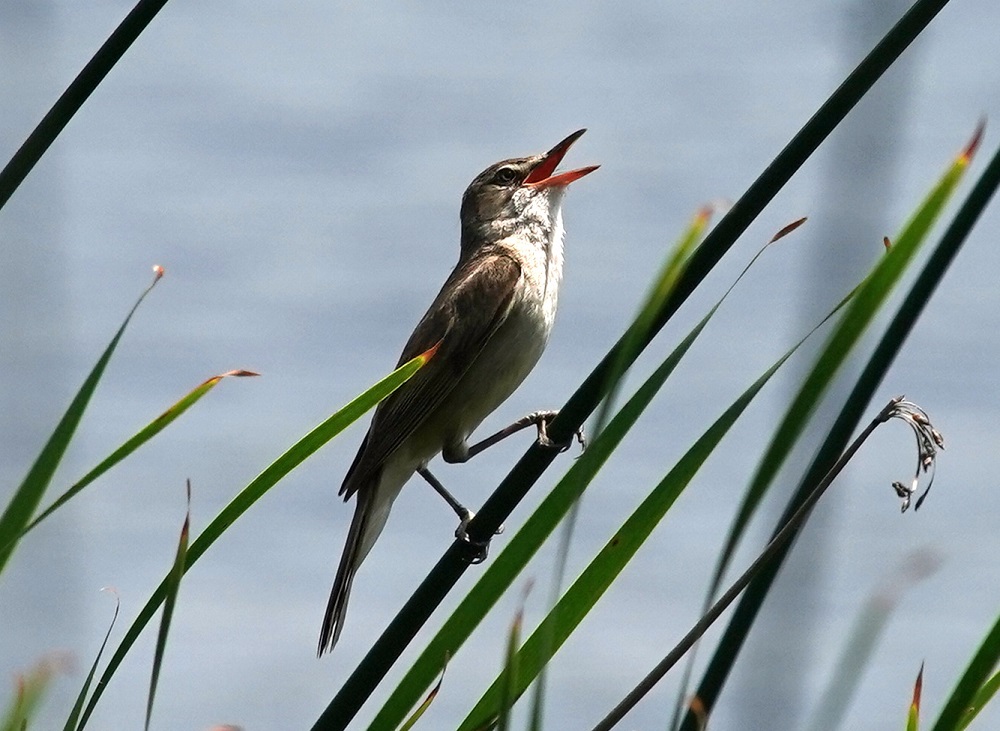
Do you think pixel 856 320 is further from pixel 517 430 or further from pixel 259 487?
pixel 517 430

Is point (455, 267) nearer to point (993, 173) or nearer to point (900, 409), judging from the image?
A: point (900, 409)

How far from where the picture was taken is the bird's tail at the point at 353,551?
4.17 metres

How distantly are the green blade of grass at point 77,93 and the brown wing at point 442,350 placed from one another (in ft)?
8.73

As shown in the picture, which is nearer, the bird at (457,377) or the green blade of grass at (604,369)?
the green blade of grass at (604,369)

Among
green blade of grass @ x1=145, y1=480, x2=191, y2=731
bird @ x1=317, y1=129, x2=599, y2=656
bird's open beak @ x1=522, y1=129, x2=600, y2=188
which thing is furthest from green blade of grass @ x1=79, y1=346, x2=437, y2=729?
bird's open beak @ x1=522, y1=129, x2=600, y2=188

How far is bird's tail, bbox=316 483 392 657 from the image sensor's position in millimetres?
4172

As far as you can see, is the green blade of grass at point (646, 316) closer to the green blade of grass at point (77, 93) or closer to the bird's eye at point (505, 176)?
the green blade of grass at point (77, 93)

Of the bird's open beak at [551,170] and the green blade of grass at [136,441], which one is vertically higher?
the bird's open beak at [551,170]

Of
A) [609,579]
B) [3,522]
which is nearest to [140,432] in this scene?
[3,522]

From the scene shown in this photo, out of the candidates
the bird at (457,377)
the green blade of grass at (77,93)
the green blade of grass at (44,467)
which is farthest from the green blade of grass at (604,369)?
the bird at (457,377)

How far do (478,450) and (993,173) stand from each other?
3.34 metres

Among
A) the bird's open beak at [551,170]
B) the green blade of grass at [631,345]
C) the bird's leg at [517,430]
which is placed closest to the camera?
the green blade of grass at [631,345]

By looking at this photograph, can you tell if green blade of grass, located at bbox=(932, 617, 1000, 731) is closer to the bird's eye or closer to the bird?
the bird

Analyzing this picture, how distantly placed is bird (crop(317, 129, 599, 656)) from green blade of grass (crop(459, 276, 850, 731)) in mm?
2182
